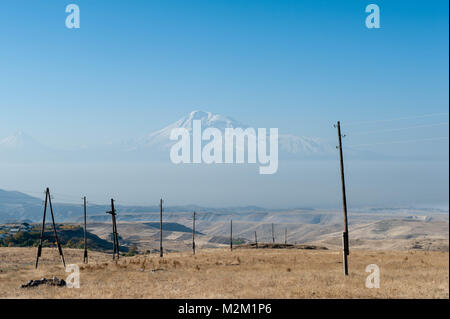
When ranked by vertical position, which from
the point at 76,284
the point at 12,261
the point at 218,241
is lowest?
the point at 218,241

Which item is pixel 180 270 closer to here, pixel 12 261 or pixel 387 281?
pixel 387 281

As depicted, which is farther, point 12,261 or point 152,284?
point 12,261
